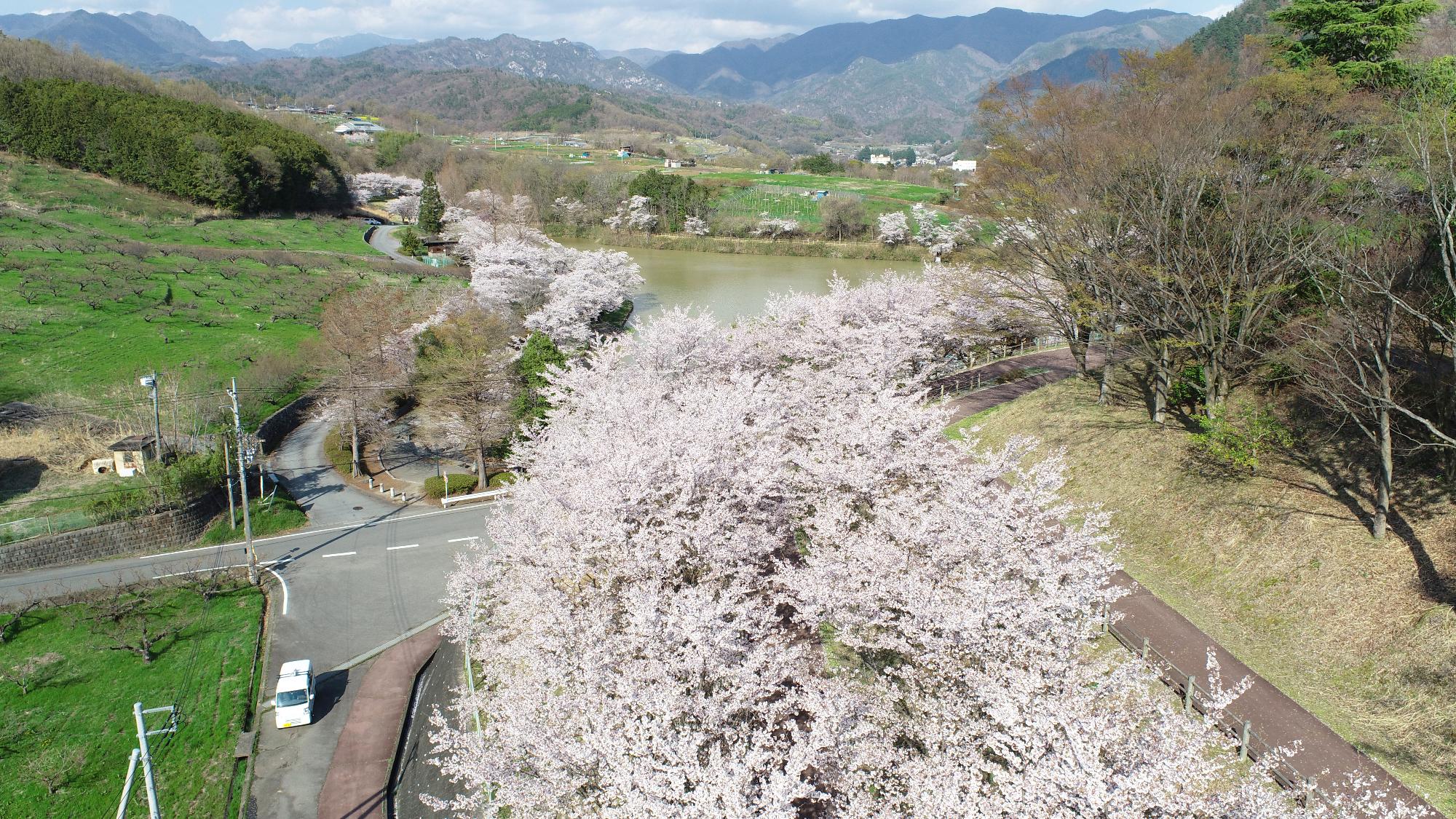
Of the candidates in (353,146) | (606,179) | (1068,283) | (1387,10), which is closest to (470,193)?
(606,179)

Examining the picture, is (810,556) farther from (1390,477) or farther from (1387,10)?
(1387,10)

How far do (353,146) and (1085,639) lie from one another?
11107 cm

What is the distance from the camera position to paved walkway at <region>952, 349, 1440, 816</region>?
9.45m

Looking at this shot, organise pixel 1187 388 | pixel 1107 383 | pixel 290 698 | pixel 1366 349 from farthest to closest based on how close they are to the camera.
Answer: pixel 1107 383
pixel 1187 388
pixel 1366 349
pixel 290 698

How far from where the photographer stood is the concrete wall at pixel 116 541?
18078 mm

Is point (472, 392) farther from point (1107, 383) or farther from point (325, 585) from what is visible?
point (1107, 383)

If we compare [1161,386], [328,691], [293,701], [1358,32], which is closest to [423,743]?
[293,701]

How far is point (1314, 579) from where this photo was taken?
493 inches

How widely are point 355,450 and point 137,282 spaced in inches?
952

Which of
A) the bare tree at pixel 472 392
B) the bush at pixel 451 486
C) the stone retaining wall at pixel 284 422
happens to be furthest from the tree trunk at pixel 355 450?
the stone retaining wall at pixel 284 422

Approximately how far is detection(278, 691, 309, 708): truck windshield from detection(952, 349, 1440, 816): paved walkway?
13.9 metres

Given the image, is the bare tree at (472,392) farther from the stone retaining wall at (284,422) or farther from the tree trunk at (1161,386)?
the tree trunk at (1161,386)

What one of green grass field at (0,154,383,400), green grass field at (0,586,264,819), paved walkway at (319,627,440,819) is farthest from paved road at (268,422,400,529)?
paved walkway at (319,627,440,819)

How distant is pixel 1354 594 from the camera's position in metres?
12.0
